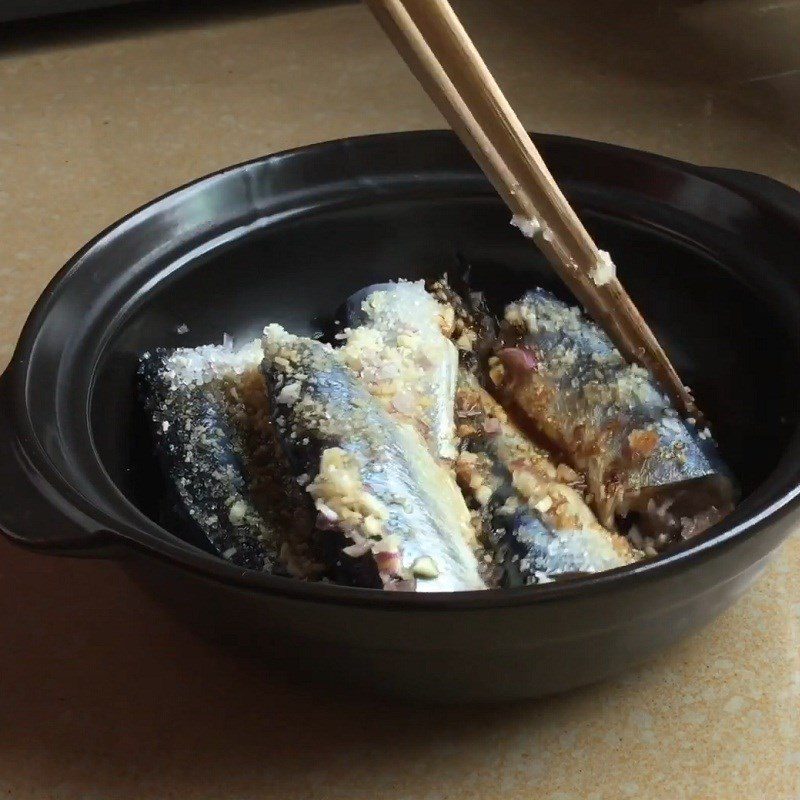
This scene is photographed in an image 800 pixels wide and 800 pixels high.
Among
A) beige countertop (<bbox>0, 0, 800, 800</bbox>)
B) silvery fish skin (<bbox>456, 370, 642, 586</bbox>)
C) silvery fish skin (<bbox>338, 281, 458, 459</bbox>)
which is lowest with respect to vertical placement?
beige countertop (<bbox>0, 0, 800, 800</bbox>)

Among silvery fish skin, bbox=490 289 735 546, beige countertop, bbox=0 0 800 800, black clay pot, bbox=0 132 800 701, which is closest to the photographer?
black clay pot, bbox=0 132 800 701

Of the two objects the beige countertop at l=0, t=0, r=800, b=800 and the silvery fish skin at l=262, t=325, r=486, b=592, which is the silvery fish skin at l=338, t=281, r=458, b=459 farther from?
the beige countertop at l=0, t=0, r=800, b=800

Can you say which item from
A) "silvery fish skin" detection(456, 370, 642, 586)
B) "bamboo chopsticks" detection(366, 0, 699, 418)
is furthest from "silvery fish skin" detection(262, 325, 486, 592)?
"bamboo chopsticks" detection(366, 0, 699, 418)

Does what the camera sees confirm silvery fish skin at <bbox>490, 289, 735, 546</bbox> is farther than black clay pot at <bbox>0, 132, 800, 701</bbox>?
Yes

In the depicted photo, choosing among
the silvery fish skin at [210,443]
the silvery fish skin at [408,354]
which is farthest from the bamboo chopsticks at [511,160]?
the silvery fish skin at [210,443]

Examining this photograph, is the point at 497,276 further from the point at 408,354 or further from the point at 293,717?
the point at 293,717

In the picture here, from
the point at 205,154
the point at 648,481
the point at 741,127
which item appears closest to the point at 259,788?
the point at 648,481
